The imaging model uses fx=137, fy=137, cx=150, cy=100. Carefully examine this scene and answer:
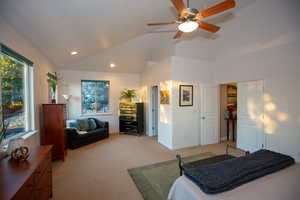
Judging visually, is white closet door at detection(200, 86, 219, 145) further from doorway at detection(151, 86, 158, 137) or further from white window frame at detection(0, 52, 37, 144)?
white window frame at detection(0, 52, 37, 144)

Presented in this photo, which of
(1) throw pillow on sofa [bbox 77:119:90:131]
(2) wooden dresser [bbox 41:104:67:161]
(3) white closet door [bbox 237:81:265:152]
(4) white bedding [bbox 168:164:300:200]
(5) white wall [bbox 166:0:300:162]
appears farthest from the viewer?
(1) throw pillow on sofa [bbox 77:119:90:131]

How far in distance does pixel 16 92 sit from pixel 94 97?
11.3ft

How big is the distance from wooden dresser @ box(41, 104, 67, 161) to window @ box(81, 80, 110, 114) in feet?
7.94

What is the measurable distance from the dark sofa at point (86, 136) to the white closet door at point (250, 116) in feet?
15.2

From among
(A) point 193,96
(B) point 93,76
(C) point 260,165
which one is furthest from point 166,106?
(B) point 93,76

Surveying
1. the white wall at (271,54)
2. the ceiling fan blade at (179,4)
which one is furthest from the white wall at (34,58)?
the white wall at (271,54)

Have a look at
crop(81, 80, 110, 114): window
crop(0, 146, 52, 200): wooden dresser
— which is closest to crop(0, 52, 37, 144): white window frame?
crop(0, 146, 52, 200): wooden dresser

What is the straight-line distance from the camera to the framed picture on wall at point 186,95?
4.29 meters

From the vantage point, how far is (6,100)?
2.16m

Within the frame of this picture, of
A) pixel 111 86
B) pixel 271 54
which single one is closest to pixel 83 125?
pixel 111 86

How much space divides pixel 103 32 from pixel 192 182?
328 centimetres

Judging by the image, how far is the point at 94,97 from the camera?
592 cm

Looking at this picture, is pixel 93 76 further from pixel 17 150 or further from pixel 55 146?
pixel 17 150

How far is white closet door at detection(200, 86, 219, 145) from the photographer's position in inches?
183
